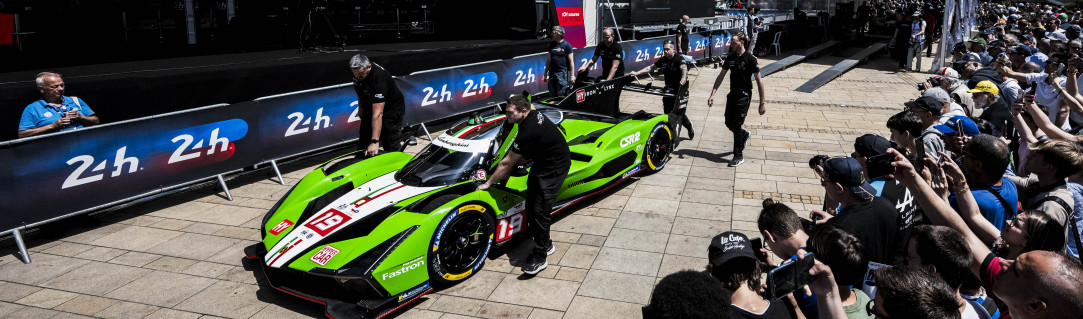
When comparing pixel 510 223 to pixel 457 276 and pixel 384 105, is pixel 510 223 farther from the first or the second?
pixel 384 105

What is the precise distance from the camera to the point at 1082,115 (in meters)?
6.38

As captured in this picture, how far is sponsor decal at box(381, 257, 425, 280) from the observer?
183 inches

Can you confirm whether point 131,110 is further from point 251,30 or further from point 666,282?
point 666,282

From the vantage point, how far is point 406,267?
480 cm

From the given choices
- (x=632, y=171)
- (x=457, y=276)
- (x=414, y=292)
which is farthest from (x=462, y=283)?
(x=632, y=171)

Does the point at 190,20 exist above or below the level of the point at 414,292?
above

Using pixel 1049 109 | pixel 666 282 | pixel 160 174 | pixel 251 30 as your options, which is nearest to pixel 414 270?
pixel 666 282

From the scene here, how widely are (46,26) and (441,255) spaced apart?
404 inches

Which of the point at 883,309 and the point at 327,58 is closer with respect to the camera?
the point at 883,309

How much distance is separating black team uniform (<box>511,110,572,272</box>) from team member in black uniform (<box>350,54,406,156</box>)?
2.47m

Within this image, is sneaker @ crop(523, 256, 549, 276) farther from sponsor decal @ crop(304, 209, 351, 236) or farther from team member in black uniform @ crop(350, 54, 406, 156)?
team member in black uniform @ crop(350, 54, 406, 156)

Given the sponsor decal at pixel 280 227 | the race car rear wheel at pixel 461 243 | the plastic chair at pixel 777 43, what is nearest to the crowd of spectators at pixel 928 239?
the race car rear wheel at pixel 461 243

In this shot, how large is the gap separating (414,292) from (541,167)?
4.90ft

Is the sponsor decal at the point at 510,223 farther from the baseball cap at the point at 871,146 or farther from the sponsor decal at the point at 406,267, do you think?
the baseball cap at the point at 871,146
